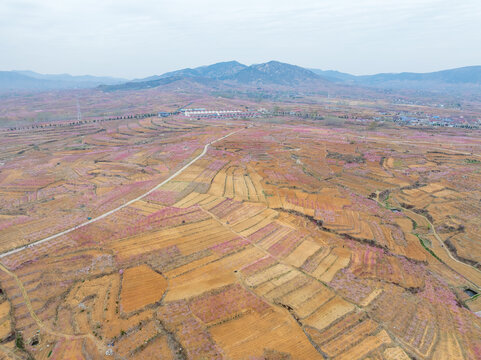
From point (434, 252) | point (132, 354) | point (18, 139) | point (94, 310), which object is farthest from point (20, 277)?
point (18, 139)

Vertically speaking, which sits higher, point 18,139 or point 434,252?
point 18,139

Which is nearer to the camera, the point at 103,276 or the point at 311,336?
the point at 311,336

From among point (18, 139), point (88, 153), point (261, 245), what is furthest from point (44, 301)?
point (18, 139)

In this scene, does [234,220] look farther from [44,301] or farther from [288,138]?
[288,138]

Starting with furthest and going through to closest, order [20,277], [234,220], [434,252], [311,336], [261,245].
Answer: [234,220]
[434,252]
[261,245]
[20,277]
[311,336]

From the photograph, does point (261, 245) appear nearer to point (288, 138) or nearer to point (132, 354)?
point (132, 354)

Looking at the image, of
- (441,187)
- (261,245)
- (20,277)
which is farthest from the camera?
(441,187)
